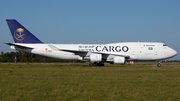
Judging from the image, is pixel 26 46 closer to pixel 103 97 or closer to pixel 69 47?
pixel 69 47

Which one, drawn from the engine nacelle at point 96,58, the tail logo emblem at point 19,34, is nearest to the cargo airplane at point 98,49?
the tail logo emblem at point 19,34

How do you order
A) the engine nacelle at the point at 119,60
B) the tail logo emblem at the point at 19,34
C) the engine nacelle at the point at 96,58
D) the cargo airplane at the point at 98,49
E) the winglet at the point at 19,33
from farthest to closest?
the tail logo emblem at the point at 19,34, the winglet at the point at 19,33, the cargo airplane at the point at 98,49, the engine nacelle at the point at 96,58, the engine nacelle at the point at 119,60

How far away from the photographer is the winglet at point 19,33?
28828mm

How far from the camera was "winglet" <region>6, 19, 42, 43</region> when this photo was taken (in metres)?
28.8

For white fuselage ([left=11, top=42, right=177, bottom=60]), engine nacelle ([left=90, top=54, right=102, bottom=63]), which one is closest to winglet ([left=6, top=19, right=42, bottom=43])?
white fuselage ([left=11, top=42, right=177, bottom=60])

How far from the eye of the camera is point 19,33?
29141 mm

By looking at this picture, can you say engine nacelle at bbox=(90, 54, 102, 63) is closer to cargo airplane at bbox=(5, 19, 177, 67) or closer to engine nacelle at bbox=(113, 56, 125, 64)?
cargo airplane at bbox=(5, 19, 177, 67)

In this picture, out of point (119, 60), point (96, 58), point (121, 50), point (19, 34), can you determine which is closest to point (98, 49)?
point (96, 58)

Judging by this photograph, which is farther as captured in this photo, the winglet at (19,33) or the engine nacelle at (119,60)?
the winglet at (19,33)

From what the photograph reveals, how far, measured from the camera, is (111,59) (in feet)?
90.3

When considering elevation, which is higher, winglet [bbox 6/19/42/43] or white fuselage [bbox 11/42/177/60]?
winglet [bbox 6/19/42/43]

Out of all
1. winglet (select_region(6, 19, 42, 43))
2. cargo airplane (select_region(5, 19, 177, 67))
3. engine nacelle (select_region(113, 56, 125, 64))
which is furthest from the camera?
winglet (select_region(6, 19, 42, 43))

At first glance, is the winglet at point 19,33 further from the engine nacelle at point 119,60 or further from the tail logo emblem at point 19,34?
the engine nacelle at point 119,60

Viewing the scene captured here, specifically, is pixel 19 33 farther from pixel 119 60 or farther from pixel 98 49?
pixel 119 60
